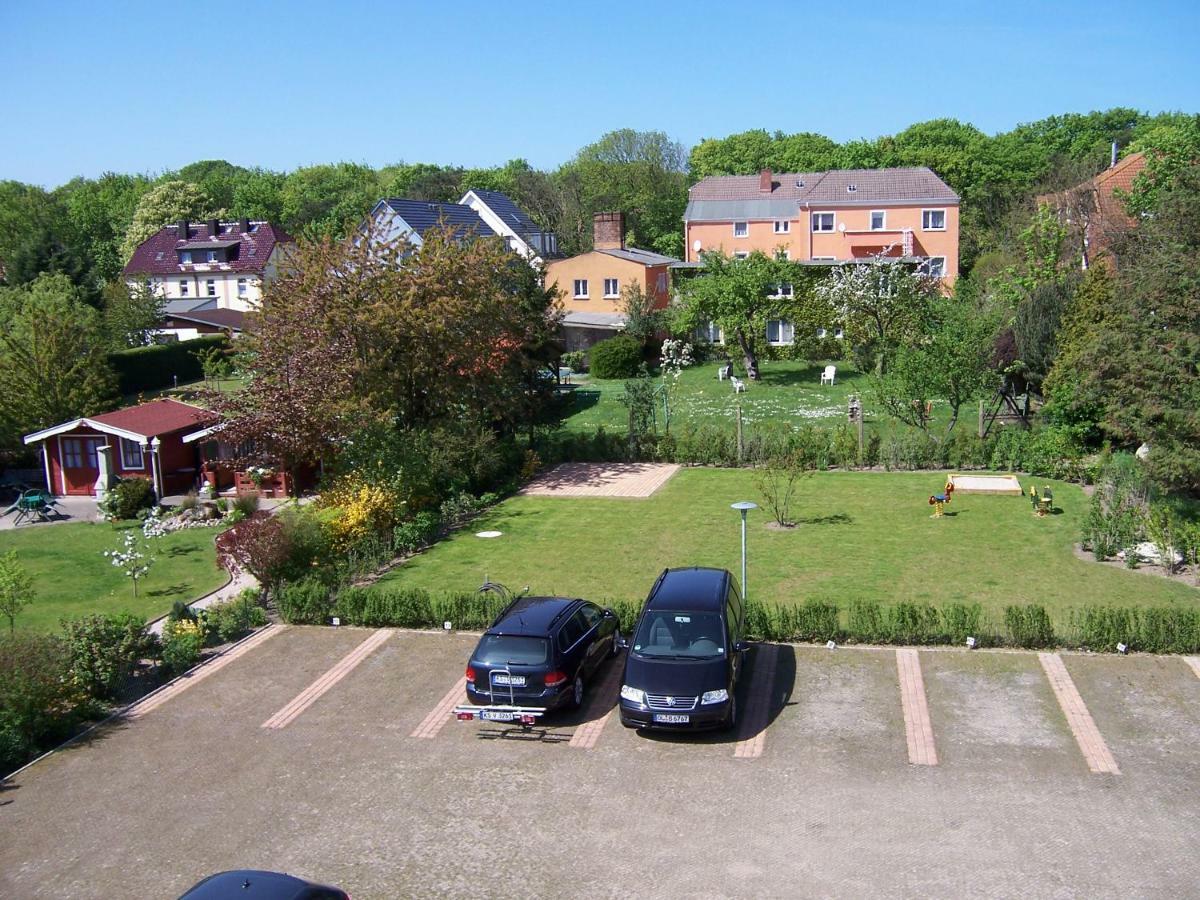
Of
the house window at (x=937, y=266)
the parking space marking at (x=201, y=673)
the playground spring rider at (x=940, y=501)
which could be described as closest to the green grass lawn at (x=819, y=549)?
the playground spring rider at (x=940, y=501)

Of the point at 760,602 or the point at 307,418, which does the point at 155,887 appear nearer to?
the point at 760,602

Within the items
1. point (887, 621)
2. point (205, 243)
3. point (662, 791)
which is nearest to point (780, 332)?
point (887, 621)

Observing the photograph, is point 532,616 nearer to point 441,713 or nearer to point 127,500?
point 441,713

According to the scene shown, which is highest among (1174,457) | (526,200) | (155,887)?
(526,200)

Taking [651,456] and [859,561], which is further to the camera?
[651,456]

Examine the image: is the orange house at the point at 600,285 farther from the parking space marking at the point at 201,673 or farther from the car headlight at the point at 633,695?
the car headlight at the point at 633,695

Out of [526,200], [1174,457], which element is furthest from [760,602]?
[526,200]
